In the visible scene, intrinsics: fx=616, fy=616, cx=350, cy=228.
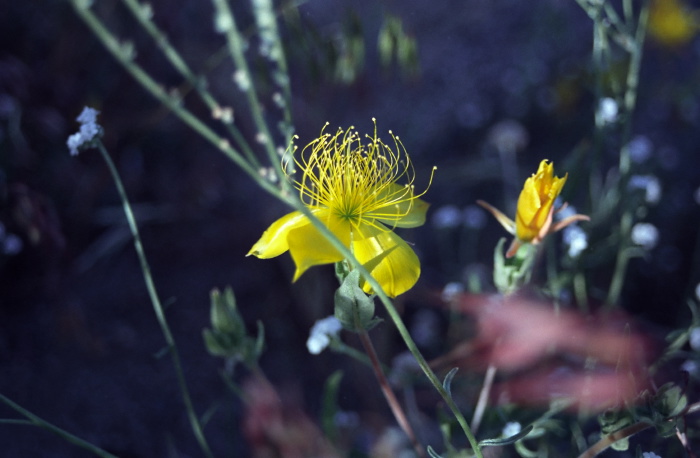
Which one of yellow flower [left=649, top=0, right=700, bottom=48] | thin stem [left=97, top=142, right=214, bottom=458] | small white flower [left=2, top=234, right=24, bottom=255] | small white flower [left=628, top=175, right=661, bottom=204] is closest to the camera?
thin stem [left=97, top=142, right=214, bottom=458]

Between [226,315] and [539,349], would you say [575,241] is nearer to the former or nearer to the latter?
[539,349]

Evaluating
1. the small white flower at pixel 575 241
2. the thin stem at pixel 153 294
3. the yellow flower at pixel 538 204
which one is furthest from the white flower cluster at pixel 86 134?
the small white flower at pixel 575 241

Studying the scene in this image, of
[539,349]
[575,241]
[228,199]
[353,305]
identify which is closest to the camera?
[353,305]

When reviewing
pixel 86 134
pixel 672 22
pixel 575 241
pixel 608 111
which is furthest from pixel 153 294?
pixel 672 22

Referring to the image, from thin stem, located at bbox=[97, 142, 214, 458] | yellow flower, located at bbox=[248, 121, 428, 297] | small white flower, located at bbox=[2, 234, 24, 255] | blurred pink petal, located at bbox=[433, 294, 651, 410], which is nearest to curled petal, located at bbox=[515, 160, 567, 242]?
yellow flower, located at bbox=[248, 121, 428, 297]

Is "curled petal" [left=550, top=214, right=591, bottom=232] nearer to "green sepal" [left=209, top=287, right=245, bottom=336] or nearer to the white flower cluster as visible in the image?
"green sepal" [left=209, top=287, right=245, bottom=336]

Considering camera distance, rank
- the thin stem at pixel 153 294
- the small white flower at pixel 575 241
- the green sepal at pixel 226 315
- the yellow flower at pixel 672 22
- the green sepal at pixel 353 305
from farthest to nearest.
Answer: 1. the yellow flower at pixel 672 22
2. the small white flower at pixel 575 241
3. the green sepal at pixel 226 315
4. the thin stem at pixel 153 294
5. the green sepal at pixel 353 305

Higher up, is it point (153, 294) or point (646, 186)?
point (153, 294)

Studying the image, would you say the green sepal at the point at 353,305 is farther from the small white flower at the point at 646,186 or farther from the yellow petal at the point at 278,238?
the small white flower at the point at 646,186
